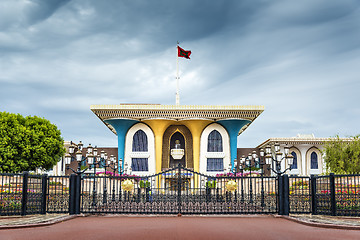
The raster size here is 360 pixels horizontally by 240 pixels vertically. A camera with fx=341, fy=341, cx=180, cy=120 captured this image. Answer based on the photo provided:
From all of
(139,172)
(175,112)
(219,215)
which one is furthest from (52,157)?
(219,215)

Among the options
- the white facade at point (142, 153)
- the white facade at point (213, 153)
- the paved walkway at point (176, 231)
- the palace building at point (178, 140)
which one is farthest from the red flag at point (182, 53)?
the paved walkway at point (176, 231)

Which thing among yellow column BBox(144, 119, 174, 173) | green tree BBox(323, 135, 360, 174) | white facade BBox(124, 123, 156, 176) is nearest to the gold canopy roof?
yellow column BBox(144, 119, 174, 173)

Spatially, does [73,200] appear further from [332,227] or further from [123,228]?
[332,227]

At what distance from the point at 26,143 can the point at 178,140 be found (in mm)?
18330

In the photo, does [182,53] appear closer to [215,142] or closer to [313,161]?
→ [215,142]

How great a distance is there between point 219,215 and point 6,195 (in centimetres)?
909

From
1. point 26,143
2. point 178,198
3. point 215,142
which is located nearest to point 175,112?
point 215,142

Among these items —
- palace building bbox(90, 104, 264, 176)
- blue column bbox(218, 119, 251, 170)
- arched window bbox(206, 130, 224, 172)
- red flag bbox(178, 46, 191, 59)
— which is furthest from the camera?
arched window bbox(206, 130, 224, 172)

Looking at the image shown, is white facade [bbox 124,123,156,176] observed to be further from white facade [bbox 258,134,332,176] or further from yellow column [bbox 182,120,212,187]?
white facade [bbox 258,134,332,176]

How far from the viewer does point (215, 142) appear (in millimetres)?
42375

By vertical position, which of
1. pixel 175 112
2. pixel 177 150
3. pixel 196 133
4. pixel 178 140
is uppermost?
pixel 175 112

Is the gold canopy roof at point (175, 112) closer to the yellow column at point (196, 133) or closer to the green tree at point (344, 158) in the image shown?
the yellow column at point (196, 133)

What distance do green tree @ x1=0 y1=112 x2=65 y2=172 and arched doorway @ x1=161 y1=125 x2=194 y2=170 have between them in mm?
13634

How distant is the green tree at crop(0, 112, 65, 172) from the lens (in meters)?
30.5
